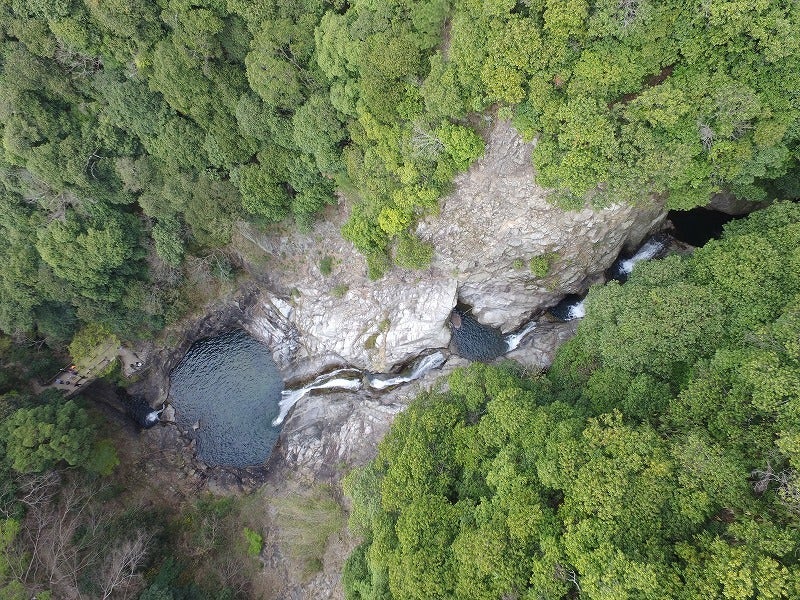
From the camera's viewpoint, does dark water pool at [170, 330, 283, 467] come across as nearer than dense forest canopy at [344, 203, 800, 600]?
No

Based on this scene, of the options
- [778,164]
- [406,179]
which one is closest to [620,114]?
[778,164]

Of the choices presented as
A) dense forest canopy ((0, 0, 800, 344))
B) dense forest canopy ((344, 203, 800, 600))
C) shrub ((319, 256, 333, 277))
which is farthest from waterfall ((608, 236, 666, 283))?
shrub ((319, 256, 333, 277))

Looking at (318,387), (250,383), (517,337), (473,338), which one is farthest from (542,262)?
(250,383)

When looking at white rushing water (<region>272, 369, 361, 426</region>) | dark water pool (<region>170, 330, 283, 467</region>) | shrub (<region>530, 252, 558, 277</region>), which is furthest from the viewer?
dark water pool (<region>170, 330, 283, 467</region>)

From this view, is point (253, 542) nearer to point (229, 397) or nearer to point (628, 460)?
point (229, 397)

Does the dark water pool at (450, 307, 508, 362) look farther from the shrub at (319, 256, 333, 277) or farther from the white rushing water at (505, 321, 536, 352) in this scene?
the shrub at (319, 256, 333, 277)

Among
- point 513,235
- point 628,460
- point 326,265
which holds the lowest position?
point 628,460
